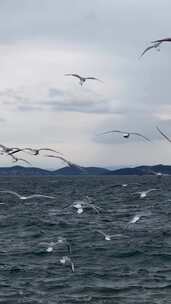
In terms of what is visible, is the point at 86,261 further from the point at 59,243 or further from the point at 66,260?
the point at 59,243

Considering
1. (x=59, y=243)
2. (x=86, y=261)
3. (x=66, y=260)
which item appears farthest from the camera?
(x=59, y=243)

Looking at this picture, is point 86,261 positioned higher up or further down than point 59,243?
further down

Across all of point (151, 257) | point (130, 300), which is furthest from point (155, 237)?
point (130, 300)

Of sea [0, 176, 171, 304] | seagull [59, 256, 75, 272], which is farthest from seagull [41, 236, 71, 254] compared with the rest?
seagull [59, 256, 75, 272]

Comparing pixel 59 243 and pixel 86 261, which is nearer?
pixel 86 261

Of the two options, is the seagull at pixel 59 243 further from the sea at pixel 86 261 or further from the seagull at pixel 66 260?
the seagull at pixel 66 260

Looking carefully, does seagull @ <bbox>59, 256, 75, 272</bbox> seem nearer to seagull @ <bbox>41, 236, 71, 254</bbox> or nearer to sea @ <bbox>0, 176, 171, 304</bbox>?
sea @ <bbox>0, 176, 171, 304</bbox>

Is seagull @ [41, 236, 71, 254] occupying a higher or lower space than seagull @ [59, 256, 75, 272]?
higher

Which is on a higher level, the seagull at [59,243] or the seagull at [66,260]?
the seagull at [59,243]

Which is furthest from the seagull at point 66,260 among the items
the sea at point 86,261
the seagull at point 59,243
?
the seagull at point 59,243

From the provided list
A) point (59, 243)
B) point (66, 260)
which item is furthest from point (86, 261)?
point (59, 243)

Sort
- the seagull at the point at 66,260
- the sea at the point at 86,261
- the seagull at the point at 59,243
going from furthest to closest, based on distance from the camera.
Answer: the seagull at the point at 59,243, the seagull at the point at 66,260, the sea at the point at 86,261

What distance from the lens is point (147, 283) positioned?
121 feet

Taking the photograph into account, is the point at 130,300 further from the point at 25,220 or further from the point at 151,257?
the point at 25,220
